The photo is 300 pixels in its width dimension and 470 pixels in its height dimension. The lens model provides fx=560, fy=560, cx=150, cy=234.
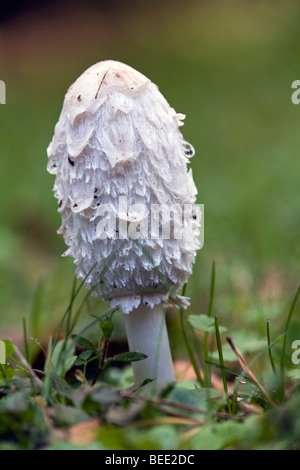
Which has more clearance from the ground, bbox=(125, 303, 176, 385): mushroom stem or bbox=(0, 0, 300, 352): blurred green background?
bbox=(0, 0, 300, 352): blurred green background

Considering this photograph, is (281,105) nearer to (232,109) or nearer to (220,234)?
(232,109)

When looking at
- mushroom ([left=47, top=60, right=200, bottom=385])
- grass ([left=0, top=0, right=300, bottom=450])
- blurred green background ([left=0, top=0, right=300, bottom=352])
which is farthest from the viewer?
blurred green background ([left=0, top=0, right=300, bottom=352])

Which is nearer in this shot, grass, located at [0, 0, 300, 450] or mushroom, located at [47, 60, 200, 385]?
grass, located at [0, 0, 300, 450]

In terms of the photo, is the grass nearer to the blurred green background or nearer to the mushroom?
the blurred green background

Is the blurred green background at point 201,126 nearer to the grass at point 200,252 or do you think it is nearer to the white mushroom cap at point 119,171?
the grass at point 200,252

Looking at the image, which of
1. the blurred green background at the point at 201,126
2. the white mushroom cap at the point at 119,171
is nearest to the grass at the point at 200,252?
the blurred green background at the point at 201,126

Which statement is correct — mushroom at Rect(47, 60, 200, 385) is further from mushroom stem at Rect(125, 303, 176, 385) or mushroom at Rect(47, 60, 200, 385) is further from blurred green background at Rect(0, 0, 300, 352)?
blurred green background at Rect(0, 0, 300, 352)

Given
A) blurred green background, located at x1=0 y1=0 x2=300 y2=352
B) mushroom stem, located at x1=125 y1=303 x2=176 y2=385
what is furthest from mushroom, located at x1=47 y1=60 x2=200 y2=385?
blurred green background, located at x1=0 y1=0 x2=300 y2=352

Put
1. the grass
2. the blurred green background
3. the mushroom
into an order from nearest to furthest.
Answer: the grass → the mushroom → the blurred green background
